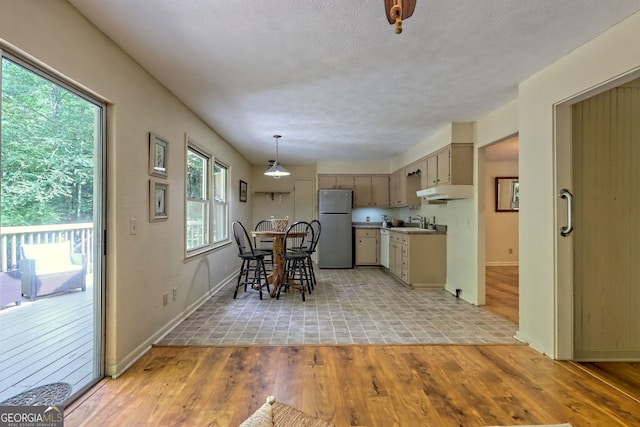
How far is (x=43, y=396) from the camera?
174cm

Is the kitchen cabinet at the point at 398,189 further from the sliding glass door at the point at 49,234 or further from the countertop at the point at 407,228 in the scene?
the sliding glass door at the point at 49,234

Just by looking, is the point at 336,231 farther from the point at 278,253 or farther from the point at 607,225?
the point at 607,225

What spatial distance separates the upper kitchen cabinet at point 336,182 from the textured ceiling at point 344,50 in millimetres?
2986

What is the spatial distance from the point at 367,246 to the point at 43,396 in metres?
5.45

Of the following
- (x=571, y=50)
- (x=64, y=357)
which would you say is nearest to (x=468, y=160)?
(x=571, y=50)

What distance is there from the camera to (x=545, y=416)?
5.67 feet

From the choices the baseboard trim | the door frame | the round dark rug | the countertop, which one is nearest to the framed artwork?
the countertop

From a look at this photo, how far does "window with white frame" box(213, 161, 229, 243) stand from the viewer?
189 inches

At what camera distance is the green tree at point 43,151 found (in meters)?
1.47

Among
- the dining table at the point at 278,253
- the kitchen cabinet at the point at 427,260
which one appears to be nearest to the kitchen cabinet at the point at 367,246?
the kitchen cabinet at the point at 427,260

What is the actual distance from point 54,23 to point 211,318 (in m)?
2.74

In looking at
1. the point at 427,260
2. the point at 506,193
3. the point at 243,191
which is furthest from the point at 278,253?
the point at 506,193

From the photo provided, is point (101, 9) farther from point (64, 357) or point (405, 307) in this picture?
point (405, 307)

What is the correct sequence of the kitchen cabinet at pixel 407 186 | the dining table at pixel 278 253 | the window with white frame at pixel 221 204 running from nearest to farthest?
the dining table at pixel 278 253
the window with white frame at pixel 221 204
the kitchen cabinet at pixel 407 186
